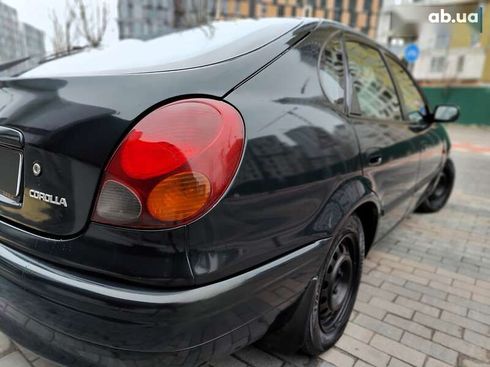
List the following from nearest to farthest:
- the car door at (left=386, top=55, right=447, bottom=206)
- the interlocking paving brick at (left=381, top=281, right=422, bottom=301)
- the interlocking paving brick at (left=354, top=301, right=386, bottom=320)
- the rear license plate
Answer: the rear license plate
the interlocking paving brick at (left=354, top=301, right=386, bottom=320)
the interlocking paving brick at (left=381, top=281, right=422, bottom=301)
the car door at (left=386, top=55, right=447, bottom=206)

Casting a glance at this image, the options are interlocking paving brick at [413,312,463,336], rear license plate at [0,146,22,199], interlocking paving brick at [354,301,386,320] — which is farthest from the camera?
interlocking paving brick at [354,301,386,320]

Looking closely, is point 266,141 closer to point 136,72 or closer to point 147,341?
point 136,72

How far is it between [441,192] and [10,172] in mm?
4633

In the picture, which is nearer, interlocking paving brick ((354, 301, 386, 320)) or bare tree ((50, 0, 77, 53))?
interlocking paving brick ((354, 301, 386, 320))

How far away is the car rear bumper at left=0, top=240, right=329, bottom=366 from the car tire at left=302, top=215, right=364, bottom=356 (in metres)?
0.41

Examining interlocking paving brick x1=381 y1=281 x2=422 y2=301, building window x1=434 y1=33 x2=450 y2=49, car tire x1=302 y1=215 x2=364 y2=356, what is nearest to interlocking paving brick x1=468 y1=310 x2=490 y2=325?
interlocking paving brick x1=381 y1=281 x2=422 y2=301

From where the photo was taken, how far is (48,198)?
1.19 meters

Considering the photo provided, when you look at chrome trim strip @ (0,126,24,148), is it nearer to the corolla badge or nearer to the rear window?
the corolla badge

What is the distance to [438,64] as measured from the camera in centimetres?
3388

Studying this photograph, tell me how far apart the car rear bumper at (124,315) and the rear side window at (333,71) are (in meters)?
0.85

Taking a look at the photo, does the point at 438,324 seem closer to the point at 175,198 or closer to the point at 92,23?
the point at 175,198

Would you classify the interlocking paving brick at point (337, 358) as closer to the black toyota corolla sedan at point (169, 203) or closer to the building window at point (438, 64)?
the black toyota corolla sedan at point (169, 203)

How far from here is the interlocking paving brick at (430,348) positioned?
6.24 ft

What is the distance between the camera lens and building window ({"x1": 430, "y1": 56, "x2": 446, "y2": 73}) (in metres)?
33.4
